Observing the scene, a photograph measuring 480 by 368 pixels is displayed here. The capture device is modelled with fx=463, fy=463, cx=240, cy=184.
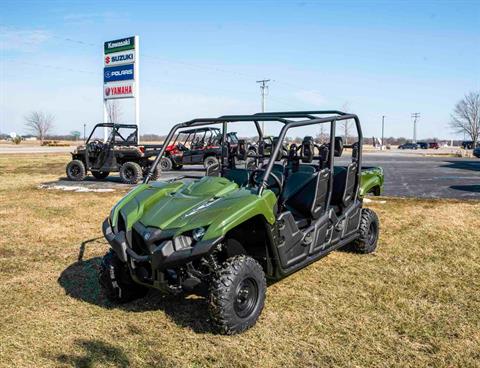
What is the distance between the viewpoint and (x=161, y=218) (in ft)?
11.7

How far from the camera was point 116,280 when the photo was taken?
3941 mm

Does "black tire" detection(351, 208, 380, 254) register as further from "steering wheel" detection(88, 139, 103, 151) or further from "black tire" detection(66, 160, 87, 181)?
"black tire" detection(66, 160, 87, 181)

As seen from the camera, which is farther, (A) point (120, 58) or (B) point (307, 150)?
(A) point (120, 58)

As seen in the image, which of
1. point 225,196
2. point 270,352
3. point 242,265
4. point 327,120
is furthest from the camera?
point 327,120

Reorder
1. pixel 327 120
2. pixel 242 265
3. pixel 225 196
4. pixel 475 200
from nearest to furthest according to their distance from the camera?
pixel 242 265, pixel 225 196, pixel 327 120, pixel 475 200

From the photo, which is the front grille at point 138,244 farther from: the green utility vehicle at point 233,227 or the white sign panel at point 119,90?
the white sign panel at point 119,90

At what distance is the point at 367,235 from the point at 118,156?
10113mm

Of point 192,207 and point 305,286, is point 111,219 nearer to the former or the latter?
point 192,207

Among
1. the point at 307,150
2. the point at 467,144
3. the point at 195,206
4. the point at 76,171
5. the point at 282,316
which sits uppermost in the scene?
the point at 467,144

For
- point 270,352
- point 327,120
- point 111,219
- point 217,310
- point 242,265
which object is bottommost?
point 270,352

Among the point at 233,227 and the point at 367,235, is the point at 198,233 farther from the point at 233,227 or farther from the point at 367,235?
the point at 367,235

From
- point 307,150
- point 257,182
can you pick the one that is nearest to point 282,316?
point 257,182

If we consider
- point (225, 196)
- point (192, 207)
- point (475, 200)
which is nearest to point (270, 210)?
point (225, 196)

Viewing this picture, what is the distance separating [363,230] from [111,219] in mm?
3077
